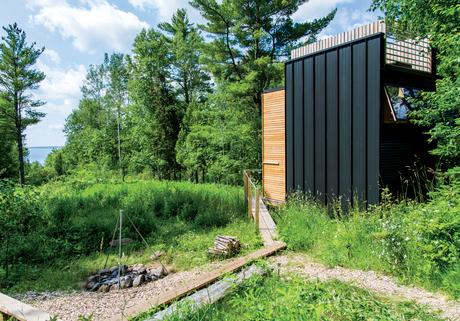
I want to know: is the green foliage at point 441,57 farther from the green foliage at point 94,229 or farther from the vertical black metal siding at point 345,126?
the green foliage at point 94,229

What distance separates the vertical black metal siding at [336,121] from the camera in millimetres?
5793

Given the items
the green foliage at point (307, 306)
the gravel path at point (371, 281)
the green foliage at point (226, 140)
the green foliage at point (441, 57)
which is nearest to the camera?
the green foliage at point (307, 306)

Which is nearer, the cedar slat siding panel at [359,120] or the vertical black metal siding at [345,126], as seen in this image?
the cedar slat siding panel at [359,120]

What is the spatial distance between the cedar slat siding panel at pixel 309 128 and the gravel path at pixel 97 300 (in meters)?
3.60

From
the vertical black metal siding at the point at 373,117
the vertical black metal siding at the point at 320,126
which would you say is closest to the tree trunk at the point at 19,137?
the vertical black metal siding at the point at 320,126

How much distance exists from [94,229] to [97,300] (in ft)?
10.2

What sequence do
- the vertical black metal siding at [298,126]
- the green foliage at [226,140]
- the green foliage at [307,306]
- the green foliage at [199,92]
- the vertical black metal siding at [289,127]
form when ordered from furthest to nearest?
the green foliage at [226,140]
the green foliage at [199,92]
the vertical black metal siding at [289,127]
the vertical black metal siding at [298,126]
the green foliage at [307,306]

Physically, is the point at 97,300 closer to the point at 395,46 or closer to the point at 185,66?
the point at 395,46

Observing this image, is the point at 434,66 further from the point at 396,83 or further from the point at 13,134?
the point at 13,134

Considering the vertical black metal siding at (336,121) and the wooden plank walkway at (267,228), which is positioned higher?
the vertical black metal siding at (336,121)

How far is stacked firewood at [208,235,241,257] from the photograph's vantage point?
5.35 m

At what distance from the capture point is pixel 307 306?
2508 mm

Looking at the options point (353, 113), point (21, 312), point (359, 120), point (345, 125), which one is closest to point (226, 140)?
point (345, 125)

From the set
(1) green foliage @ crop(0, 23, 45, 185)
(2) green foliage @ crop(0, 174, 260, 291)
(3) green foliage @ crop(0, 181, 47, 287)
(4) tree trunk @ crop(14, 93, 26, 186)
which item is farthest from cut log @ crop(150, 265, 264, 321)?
(4) tree trunk @ crop(14, 93, 26, 186)
